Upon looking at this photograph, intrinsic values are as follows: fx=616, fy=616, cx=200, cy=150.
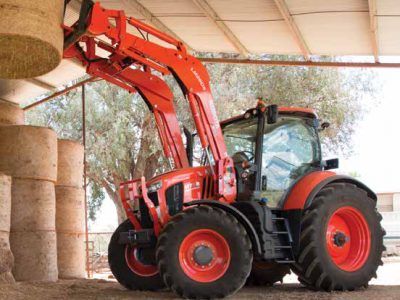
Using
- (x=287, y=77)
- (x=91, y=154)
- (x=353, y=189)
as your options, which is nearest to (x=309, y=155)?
(x=353, y=189)

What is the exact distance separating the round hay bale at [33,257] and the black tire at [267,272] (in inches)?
113

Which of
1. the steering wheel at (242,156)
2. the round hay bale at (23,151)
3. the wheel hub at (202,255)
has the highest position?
the round hay bale at (23,151)

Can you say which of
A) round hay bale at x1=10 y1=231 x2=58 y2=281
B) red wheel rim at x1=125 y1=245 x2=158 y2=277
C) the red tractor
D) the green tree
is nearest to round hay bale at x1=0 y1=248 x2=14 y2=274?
round hay bale at x1=10 y1=231 x2=58 y2=281

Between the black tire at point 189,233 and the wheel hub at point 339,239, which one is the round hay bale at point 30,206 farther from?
the wheel hub at point 339,239

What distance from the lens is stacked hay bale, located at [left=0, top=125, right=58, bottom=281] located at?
8523 mm

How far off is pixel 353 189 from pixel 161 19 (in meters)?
4.15

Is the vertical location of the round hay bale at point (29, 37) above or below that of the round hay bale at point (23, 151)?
above

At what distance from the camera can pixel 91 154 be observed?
1966 centimetres

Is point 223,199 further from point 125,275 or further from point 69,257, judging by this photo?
point 69,257

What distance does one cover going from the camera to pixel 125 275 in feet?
23.3

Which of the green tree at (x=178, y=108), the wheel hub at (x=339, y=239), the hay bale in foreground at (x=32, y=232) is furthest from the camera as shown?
the green tree at (x=178, y=108)

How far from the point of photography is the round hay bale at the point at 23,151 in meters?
8.67

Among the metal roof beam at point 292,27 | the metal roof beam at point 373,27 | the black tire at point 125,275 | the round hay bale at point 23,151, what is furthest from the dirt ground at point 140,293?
the metal roof beam at point 292,27

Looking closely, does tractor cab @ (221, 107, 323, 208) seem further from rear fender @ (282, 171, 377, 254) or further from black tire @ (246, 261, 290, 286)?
black tire @ (246, 261, 290, 286)
